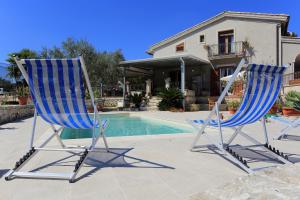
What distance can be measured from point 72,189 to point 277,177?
209 cm

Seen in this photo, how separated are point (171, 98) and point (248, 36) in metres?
7.91

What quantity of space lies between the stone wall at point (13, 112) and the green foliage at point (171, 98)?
7904mm

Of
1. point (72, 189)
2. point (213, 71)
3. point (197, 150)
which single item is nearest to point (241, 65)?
point (197, 150)

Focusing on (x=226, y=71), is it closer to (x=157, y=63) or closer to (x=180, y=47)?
(x=180, y=47)

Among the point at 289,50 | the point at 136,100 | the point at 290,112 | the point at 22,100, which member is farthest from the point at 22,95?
the point at 289,50

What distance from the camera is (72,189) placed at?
2594 mm

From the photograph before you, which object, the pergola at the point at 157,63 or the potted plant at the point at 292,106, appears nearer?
the potted plant at the point at 292,106

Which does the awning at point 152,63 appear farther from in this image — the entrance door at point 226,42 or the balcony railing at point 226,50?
the entrance door at point 226,42

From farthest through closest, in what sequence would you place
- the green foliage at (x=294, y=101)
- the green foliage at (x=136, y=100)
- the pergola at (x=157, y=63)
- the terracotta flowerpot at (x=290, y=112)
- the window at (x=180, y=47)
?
the window at (x=180, y=47) < the green foliage at (x=136, y=100) < the pergola at (x=157, y=63) < the green foliage at (x=294, y=101) < the terracotta flowerpot at (x=290, y=112)

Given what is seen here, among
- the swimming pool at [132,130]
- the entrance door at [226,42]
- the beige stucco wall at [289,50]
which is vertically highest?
the entrance door at [226,42]

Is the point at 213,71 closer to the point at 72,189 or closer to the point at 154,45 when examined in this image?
the point at 154,45

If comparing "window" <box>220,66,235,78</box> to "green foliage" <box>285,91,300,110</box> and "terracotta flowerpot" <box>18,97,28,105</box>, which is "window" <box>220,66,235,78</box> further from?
"terracotta flowerpot" <box>18,97,28,105</box>

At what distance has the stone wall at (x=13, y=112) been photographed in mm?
9222

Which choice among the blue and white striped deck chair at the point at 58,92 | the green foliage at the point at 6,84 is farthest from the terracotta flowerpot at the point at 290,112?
the green foliage at the point at 6,84
